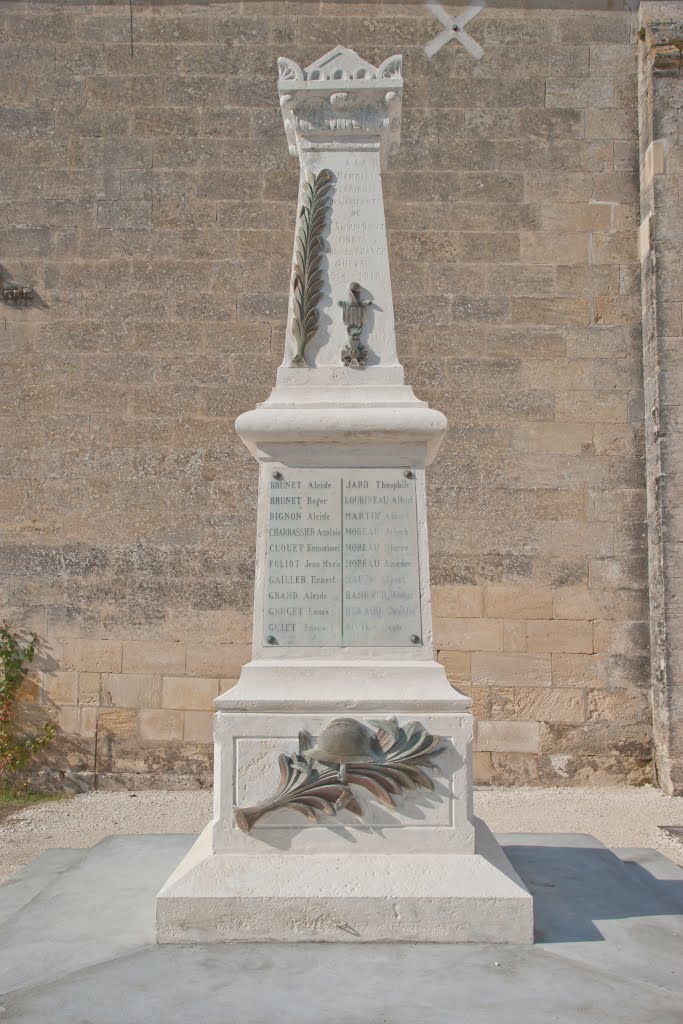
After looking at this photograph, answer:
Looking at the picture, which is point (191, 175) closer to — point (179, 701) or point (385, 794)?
point (179, 701)

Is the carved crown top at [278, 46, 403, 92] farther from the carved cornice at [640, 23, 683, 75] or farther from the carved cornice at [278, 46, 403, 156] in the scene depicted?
the carved cornice at [640, 23, 683, 75]

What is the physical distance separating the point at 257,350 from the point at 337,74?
127 inches

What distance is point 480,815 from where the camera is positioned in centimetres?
558

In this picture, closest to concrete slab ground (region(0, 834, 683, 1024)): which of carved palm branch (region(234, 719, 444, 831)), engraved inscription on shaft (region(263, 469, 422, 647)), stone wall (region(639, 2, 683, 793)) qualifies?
carved palm branch (region(234, 719, 444, 831))

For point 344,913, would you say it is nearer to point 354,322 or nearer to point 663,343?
point 354,322

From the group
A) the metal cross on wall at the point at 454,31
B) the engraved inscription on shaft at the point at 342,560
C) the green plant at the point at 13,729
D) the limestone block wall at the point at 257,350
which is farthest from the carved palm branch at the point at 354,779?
the metal cross on wall at the point at 454,31

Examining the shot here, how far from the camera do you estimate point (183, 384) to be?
21.9 ft

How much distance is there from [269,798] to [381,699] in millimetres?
496

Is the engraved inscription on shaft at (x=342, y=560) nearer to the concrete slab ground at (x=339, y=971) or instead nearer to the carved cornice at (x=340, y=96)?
the concrete slab ground at (x=339, y=971)

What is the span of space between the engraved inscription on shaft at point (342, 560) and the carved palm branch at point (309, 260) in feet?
1.82

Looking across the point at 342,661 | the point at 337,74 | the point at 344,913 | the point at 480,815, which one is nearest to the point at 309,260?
the point at 337,74

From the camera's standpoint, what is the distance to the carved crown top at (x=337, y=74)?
354 cm

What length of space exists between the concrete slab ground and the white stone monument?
0.14 meters

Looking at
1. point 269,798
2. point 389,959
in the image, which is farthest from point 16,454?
point 389,959
